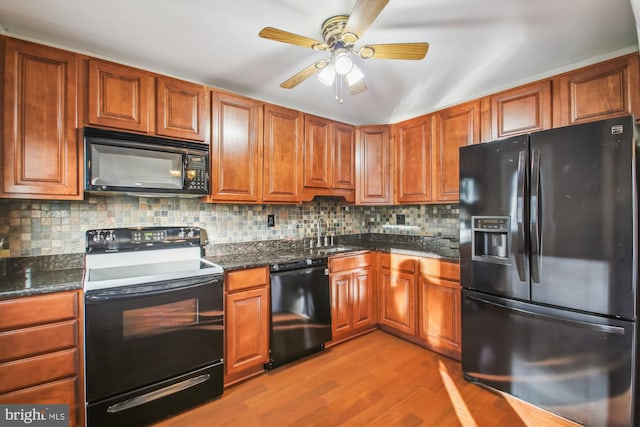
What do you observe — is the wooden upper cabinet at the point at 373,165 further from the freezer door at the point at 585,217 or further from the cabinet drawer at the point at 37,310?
the cabinet drawer at the point at 37,310

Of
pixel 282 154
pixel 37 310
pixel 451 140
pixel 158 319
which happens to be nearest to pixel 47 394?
pixel 37 310

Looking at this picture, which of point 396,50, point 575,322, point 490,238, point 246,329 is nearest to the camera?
point 396,50

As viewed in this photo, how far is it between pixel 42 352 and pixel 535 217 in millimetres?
2846

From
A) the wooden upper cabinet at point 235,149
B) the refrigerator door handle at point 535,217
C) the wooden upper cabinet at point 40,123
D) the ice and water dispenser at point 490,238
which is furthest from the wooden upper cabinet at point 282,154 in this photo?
the refrigerator door handle at point 535,217

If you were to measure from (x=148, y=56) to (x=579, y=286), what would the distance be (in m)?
3.10

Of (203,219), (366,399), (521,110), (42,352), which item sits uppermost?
(521,110)

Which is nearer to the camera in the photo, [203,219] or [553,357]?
[553,357]

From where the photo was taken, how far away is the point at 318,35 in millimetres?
1728

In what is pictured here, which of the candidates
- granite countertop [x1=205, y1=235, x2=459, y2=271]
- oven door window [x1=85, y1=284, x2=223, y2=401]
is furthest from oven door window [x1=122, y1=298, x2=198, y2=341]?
granite countertop [x1=205, y1=235, x2=459, y2=271]

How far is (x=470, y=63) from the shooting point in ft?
6.77

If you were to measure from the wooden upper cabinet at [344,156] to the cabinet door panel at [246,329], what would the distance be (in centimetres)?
142

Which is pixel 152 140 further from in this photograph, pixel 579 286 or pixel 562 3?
pixel 579 286

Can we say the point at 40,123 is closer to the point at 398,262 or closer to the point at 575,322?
the point at 398,262

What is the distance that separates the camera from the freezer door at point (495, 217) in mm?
1808
